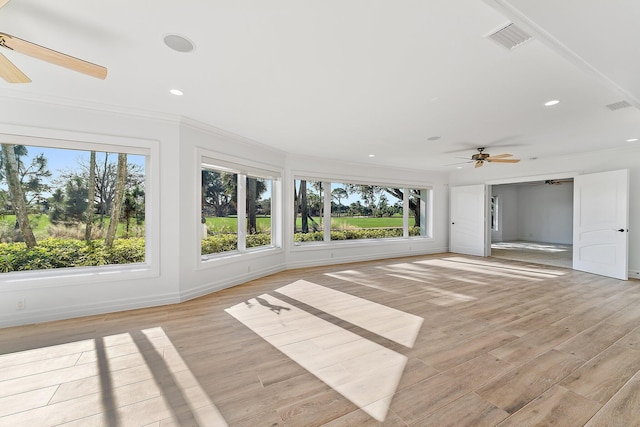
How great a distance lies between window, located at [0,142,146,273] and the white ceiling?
0.73 m

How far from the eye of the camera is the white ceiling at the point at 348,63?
5.42 ft

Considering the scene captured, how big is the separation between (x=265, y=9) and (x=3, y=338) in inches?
153

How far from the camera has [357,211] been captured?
7121mm

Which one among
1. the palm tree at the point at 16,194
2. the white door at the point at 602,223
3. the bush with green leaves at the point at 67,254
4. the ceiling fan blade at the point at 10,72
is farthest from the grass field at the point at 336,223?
the white door at the point at 602,223

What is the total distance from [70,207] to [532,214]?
1406 centimetres

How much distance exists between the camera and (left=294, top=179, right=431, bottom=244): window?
20.7ft

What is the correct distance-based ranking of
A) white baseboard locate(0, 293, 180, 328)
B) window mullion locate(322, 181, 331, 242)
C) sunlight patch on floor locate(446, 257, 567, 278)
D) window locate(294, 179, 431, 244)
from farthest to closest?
window mullion locate(322, 181, 331, 242) < window locate(294, 179, 431, 244) < sunlight patch on floor locate(446, 257, 567, 278) < white baseboard locate(0, 293, 180, 328)

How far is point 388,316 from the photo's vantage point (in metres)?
3.22

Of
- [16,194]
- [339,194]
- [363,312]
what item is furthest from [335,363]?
[339,194]

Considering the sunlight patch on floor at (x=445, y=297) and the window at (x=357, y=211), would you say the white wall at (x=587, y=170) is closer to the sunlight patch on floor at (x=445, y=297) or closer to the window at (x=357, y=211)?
the window at (x=357, y=211)

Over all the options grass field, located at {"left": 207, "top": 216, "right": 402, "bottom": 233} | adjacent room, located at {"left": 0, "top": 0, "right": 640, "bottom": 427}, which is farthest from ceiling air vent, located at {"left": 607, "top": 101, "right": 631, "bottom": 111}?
grass field, located at {"left": 207, "top": 216, "right": 402, "bottom": 233}

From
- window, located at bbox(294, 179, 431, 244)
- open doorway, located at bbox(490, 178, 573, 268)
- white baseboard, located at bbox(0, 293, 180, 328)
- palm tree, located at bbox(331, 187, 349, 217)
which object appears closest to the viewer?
white baseboard, located at bbox(0, 293, 180, 328)

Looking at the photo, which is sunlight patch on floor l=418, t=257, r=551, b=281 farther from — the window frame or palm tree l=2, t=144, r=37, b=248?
palm tree l=2, t=144, r=37, b=248

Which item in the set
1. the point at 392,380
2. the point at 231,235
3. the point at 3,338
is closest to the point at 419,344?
the point at 392,380
